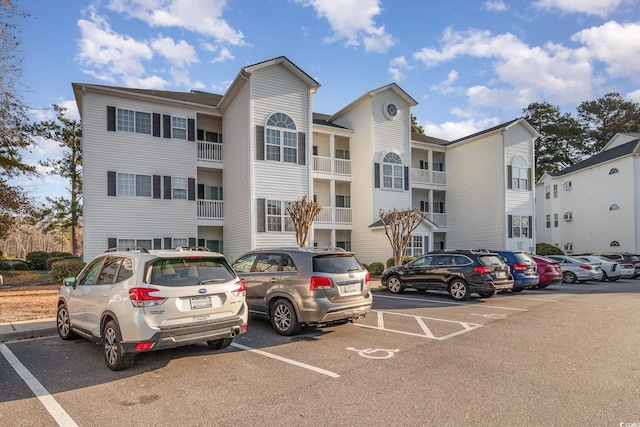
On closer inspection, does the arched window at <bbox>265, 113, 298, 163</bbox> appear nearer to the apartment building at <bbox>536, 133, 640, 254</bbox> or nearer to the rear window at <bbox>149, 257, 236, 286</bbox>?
the rear window at <bbox>149, 257, 236, 286</bbox>

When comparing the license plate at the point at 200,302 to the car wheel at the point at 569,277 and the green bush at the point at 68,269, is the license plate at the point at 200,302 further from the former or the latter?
the car wheel at the point at 569,277

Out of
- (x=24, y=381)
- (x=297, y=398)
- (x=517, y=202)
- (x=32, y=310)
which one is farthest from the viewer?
(x=517, y=202)

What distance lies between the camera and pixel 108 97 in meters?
18.8

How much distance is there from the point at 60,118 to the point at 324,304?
34.5m

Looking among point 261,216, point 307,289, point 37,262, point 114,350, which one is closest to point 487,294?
point 307,289

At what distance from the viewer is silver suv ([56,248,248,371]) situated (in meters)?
5.30

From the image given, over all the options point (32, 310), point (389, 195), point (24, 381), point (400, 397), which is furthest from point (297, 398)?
point (389, 195)

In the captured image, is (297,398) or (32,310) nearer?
(297,398)

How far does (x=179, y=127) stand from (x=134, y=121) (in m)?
2.10

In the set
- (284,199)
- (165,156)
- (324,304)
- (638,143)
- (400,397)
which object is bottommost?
(400,397)

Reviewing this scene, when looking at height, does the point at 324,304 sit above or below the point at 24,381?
above

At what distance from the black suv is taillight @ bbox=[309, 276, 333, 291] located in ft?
21.5

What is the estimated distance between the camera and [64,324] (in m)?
7.32

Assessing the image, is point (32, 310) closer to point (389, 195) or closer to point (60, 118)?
point (389, 195)
